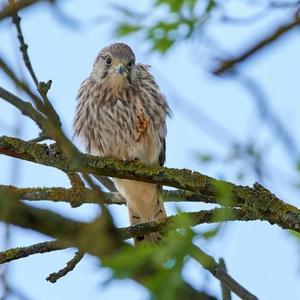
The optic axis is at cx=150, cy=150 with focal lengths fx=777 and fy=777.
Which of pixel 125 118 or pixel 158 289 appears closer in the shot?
pixel 158 289

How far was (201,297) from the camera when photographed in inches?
105

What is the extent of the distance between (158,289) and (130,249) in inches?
10.6

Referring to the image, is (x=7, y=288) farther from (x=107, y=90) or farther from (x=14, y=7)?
(x=107, y=90)

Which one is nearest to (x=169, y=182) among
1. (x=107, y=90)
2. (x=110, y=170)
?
(x=110, y=170)

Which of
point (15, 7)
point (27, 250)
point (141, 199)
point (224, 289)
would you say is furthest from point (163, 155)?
point (15, 7)

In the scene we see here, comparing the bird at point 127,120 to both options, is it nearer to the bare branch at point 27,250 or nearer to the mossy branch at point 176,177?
the mossy branch at point 176,177

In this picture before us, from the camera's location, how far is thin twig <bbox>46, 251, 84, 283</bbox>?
12.8ft

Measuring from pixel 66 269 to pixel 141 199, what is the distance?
3.00m

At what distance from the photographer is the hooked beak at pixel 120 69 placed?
268 inches

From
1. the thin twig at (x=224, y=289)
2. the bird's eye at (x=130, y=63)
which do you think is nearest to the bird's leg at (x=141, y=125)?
the bird's eye at (x=130, y=63)

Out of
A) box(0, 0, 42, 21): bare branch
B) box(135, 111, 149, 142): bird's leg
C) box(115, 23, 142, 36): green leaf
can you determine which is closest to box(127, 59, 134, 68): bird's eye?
box(135, 111, 149, 142): bird's leg

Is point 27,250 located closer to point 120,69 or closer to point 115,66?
point 120,69

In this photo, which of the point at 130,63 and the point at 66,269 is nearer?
the point at 66,269

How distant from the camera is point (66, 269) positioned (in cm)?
395
